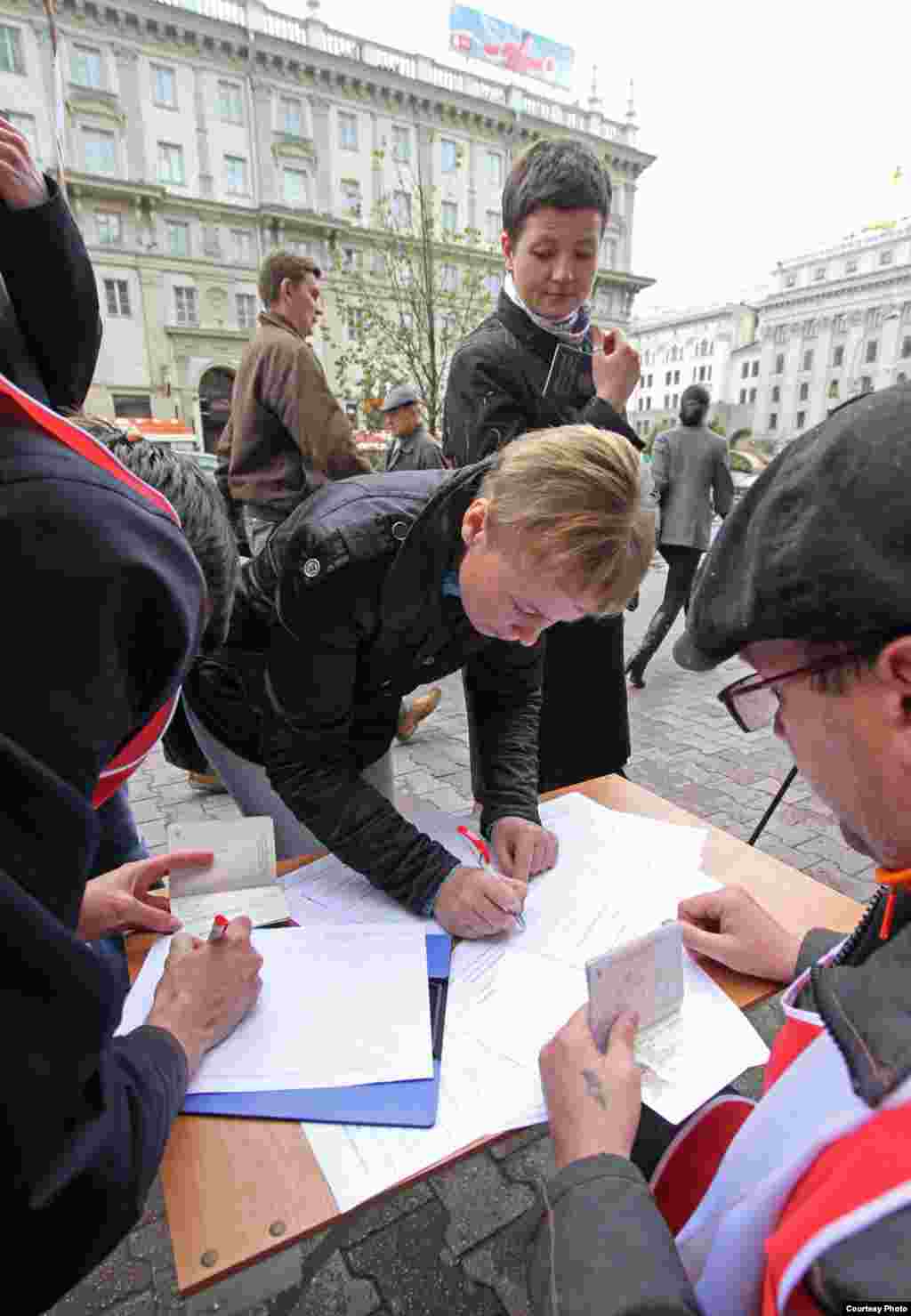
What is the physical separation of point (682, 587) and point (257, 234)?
1171 inches

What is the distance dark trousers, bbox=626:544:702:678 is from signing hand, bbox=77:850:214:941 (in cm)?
434

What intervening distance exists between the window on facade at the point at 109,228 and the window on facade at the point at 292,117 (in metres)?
8.00

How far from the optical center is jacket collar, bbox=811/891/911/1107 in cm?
54

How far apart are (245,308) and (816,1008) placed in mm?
31878

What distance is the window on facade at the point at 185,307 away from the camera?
2678cm

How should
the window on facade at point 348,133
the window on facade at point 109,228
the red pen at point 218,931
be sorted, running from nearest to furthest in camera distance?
the red pen at point 218,931 < the window on facade at point 109,228 < the window on facade at point 348,133

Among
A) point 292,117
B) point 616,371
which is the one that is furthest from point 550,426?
point 292,117

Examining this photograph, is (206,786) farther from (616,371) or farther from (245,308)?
(245,308)

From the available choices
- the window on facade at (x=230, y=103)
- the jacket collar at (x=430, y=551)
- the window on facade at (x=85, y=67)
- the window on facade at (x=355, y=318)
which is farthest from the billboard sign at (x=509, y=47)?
the jacket collar at (x=430, y=551)

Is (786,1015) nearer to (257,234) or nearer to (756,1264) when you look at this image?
(756,1264)

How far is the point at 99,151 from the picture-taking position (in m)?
25.9

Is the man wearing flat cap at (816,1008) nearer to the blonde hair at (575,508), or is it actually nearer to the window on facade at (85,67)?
the blonde hair at (575,508)

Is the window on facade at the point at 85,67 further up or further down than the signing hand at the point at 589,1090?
further up

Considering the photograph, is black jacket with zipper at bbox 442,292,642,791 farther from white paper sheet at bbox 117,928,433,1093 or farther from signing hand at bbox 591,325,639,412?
white paper sheet at bbox 117,928,433,1093
